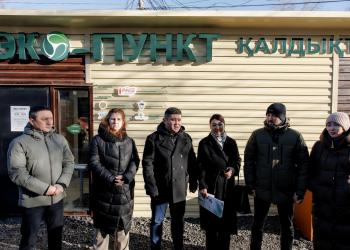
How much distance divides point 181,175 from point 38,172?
58.7 inches

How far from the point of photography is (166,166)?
4039mm

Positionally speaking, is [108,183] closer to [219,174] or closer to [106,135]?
[106,135]

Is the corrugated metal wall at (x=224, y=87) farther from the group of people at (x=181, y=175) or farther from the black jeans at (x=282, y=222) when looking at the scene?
the black jeans at (x=282, y=222)

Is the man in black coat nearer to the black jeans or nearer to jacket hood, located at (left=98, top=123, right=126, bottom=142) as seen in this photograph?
jacket hood, located at (left=98, top=123, right=126, bottom=142)

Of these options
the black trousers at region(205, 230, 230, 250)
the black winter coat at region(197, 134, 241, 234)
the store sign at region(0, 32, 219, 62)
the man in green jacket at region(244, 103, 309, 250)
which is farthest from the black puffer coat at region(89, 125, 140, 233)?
the store sign at region(0, 32, 219, 62)

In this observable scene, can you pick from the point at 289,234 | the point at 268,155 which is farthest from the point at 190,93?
the point at 289,234

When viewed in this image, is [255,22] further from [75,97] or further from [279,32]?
[75,97]

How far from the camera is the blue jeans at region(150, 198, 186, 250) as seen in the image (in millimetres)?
4133

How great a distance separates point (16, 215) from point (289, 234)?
4.14 m

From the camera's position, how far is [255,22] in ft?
17.8

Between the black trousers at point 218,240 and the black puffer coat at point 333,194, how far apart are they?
100cm

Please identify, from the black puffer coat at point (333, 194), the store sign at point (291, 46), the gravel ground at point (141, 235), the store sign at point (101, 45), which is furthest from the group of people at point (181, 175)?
the store sign at point (291, 46)

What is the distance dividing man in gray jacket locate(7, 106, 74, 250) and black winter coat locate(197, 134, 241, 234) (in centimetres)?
146

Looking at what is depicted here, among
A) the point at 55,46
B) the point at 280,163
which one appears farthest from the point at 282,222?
the point at 55,46
